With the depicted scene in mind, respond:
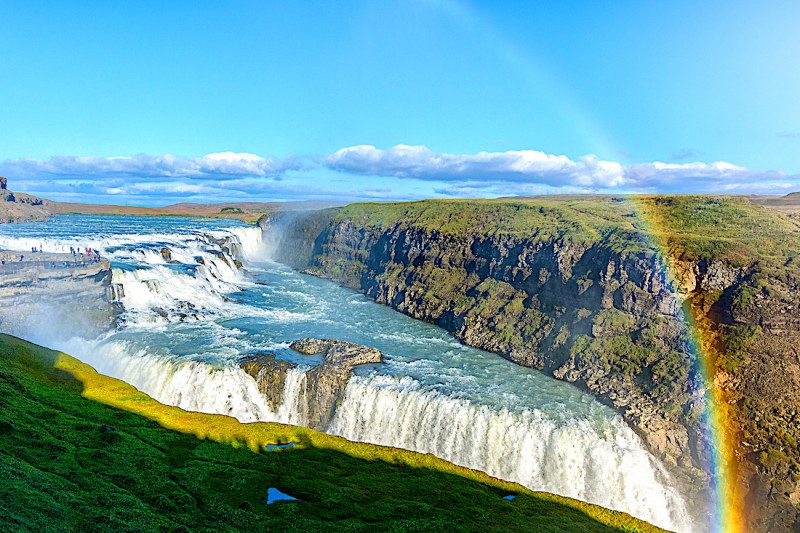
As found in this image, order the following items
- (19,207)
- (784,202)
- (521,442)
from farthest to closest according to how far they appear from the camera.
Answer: (19,207) < (784,202) < (521,442)

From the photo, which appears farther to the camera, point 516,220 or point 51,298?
point 516,220

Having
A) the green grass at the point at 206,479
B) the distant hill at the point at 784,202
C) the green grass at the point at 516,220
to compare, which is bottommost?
the green grass at the point at 206,479

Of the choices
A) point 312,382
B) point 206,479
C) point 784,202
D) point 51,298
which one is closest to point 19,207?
point 51,298

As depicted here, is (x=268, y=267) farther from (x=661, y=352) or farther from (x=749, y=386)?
(x=749, y=386)

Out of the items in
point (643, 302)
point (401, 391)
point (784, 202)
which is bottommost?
point (401, 391)

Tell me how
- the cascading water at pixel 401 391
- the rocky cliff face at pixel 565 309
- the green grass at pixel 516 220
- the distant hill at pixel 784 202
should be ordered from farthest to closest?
the distant hill at pixel 784 202
the green grass at pixel 516 220
the rocky cliff face at pixel 565 309
the cascading water at pixel 401 391

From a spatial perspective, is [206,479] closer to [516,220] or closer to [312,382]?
[312,382]

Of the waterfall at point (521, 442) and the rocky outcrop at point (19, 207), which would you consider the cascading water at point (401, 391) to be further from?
the rocky outcrop at point (19, 207)

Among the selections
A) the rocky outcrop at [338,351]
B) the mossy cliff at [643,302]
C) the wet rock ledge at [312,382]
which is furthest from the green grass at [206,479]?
the mossy cliff at [643,302]
